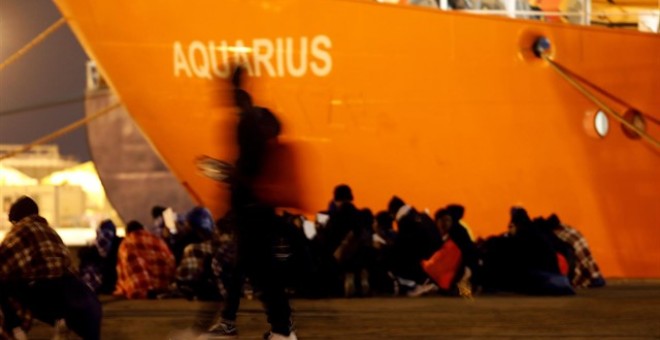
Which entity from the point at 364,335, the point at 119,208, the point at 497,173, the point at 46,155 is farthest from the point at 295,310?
the point at 46,155

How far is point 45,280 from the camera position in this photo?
617 centimetres

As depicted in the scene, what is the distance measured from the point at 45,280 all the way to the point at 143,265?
4.45m

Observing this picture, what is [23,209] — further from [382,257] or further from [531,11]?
[531,11]

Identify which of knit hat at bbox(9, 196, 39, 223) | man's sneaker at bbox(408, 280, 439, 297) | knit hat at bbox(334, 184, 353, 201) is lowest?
man's sneaker at bbox(408, 280, 439, 297)

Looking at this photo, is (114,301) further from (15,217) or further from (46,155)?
(46,155)

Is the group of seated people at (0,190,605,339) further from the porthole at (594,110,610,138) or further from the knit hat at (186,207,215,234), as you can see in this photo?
the porthole at (594,110,610,138)

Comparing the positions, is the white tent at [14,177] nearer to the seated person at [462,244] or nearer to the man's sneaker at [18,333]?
the seated person at [462,244]

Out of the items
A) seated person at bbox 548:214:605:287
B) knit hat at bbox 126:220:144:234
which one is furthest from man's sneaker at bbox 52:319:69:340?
seated person at bbox 548:214:605:287

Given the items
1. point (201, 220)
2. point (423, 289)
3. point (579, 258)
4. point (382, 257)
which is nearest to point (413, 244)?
point (382, 257)

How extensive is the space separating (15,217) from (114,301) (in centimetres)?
416

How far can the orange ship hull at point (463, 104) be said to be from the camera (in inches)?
459

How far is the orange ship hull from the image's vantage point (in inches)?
459

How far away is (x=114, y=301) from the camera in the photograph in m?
10.4

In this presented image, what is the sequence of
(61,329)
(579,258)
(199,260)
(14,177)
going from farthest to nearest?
1. (14,177)
2. (579,258)
3. (199,260)
4. (61,329)
